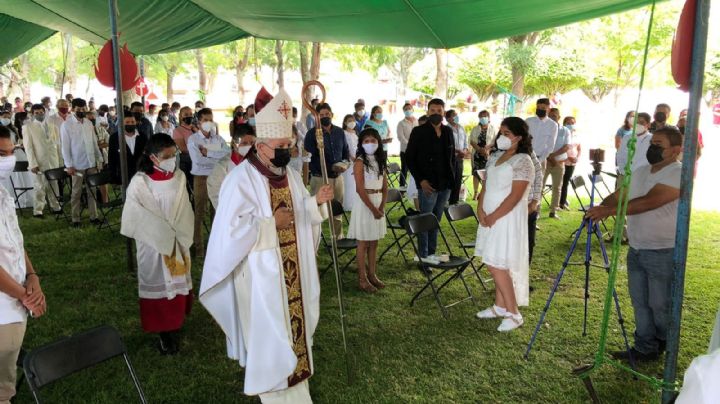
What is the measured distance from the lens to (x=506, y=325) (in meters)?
4.92

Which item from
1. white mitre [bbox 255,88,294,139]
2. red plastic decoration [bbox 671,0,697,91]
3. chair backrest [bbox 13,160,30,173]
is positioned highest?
red plastic decoration [bbox 671,0,697,91]

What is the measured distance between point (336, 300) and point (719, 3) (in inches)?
526

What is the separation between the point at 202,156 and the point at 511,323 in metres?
4.64

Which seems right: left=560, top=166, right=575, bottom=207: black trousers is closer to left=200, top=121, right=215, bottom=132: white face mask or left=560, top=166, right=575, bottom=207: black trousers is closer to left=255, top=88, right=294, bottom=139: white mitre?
left=200, top=121, right=215, bottom=132: white face mask

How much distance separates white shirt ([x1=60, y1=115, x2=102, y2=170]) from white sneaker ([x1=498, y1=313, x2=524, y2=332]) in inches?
287

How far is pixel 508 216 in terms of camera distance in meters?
4.77

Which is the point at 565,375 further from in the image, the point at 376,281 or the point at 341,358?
the point at 376,281

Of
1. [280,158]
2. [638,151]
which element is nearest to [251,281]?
[280,158]

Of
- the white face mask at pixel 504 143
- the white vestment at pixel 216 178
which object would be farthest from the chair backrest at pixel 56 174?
the white face mask at pixel 504 143

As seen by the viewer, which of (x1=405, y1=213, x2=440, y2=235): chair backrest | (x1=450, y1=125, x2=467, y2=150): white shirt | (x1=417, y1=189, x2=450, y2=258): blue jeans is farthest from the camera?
(x1=450, y1=125, x2=467, y2=150): white shirt

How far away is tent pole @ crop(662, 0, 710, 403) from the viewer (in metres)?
2.19

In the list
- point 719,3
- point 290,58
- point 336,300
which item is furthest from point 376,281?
point 290,58

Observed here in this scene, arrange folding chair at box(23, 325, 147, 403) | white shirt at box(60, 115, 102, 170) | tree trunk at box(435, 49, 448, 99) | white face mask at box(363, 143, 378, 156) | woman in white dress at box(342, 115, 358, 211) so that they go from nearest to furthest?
1. folding chair at box(23, 325, 147, 403)
2. white face mask at box(363, 143, 378, 156)
3. white shirt at box(60, 115, 102, 170)
4. woman in white dress at box(342, 115, 358, 211)
5. tree trunk at box(435, 49, 448, 99)

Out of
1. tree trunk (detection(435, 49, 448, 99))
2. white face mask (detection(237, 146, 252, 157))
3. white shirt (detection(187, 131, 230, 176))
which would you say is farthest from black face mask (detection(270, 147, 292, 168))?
tree trunk (detection(435, 49, 448, 99))
